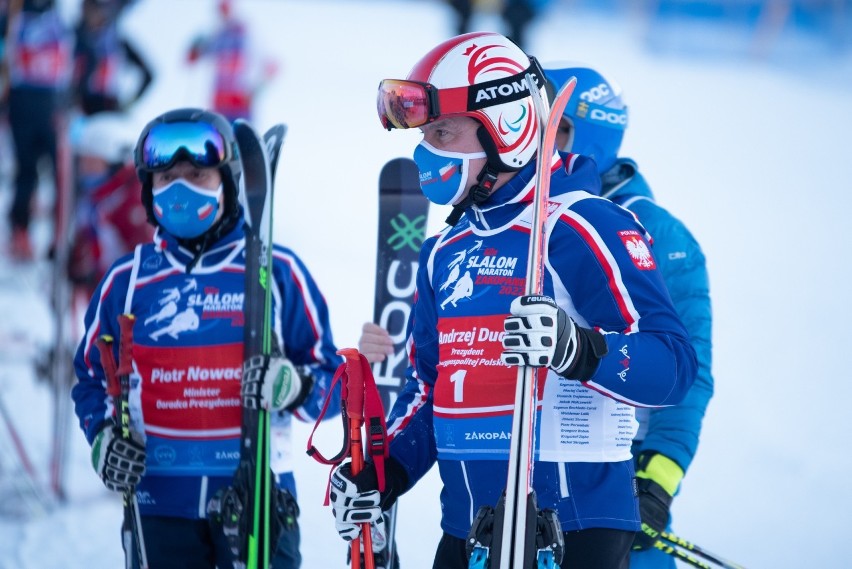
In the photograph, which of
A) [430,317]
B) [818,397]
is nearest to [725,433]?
[818,397]

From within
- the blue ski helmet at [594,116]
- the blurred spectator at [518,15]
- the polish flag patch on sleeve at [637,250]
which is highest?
the blurred spectator at [518,15]

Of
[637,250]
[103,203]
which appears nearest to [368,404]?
[637,250]

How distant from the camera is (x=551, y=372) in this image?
9.05 feet

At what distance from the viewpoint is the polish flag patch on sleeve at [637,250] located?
8.72 ft

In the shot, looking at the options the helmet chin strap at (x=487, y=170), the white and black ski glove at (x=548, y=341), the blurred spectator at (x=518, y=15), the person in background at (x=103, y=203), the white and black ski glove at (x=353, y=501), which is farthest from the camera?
the blurred spectator at (x=518, y=15)

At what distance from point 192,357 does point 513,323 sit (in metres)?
1.58

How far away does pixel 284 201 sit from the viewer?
45.0 feet

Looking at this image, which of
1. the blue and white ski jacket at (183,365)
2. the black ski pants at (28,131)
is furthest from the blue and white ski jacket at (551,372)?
the black ski pants at (28,131)

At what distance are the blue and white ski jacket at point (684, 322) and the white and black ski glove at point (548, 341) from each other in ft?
3.72

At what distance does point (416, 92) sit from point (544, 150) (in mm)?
387

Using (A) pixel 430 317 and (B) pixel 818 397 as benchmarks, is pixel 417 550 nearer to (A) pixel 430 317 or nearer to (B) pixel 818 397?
(A) pixel 430 317

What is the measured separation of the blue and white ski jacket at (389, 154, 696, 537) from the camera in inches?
103

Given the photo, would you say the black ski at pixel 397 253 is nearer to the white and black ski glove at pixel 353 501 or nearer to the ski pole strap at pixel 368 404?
the ski pole strap at pixel 368 404

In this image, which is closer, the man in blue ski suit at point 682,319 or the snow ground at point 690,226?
the man in blue ski suit at point 682,319
